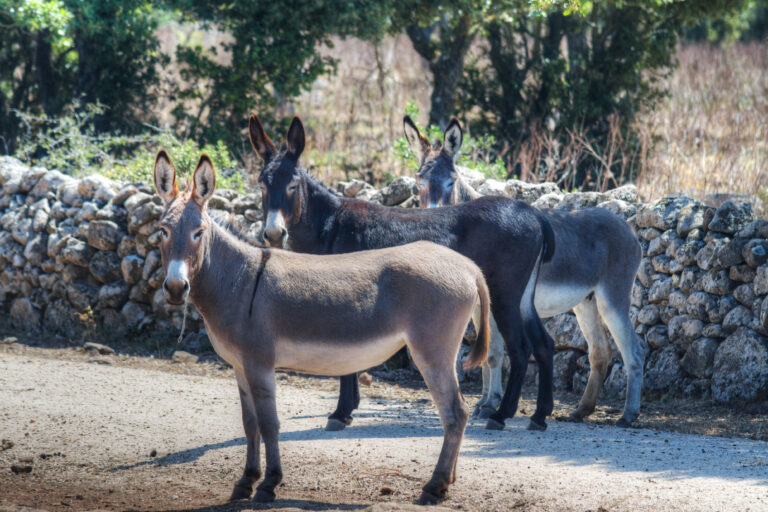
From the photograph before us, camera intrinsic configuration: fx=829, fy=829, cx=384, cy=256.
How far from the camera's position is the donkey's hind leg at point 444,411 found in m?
4.86

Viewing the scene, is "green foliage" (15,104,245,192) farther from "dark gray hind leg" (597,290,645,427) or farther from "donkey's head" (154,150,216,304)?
"donkey's head" (154,150,216,304)

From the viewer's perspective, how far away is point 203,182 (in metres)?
4.99

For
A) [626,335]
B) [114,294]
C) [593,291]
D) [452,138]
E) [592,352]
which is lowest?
[114,294]

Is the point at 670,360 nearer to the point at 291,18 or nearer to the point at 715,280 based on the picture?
the point at 715,280

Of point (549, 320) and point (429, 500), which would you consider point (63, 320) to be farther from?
point (429, 500)

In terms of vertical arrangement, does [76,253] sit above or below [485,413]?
above

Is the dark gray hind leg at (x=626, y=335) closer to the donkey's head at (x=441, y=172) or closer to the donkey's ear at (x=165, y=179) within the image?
the donkey's head at (x=441, y=172)

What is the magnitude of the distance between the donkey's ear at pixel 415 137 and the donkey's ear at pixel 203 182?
3808 mm

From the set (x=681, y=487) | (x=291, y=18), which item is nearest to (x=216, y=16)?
(x=291, y=18)

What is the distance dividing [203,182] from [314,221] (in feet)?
6.30

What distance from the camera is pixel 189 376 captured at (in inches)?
344

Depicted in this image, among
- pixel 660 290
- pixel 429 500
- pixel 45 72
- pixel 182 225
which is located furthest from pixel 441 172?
pixel 45 72

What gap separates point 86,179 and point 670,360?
7.50m

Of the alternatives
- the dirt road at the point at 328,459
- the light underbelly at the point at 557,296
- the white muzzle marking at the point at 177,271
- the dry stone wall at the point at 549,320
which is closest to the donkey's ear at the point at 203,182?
the white muzzle marking at the point at 177,271
